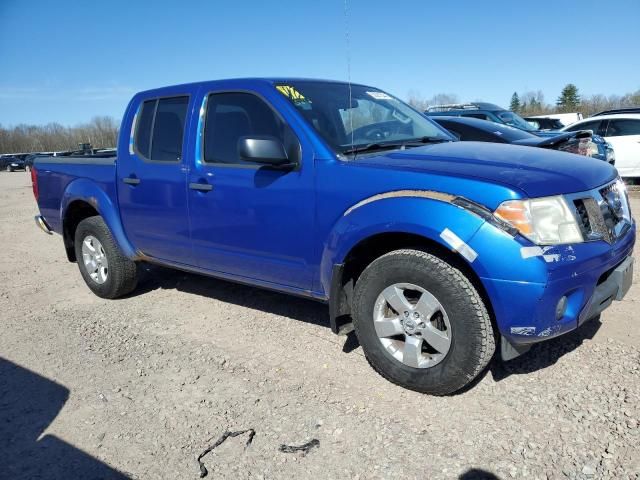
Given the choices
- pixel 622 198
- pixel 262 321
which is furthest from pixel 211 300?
pixel 622 198

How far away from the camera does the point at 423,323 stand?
118 inches

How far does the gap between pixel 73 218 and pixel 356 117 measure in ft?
10.9

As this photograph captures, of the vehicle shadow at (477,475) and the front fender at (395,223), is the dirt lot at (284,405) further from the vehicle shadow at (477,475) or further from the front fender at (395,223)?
the front fender at (395,223)

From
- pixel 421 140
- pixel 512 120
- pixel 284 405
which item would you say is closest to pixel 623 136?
pixel 512 120

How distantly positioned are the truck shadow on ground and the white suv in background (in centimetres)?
920

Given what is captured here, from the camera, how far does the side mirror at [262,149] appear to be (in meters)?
3.26

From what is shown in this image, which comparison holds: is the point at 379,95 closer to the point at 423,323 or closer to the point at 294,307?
the point at 294,307

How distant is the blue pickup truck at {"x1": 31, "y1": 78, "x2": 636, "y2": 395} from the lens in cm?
268

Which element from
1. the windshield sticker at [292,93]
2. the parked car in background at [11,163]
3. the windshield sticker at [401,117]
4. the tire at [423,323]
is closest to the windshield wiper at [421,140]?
the windshield sticker at [401,117]

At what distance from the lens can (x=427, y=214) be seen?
2.82 metres

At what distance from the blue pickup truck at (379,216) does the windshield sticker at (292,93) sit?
2 centimetres

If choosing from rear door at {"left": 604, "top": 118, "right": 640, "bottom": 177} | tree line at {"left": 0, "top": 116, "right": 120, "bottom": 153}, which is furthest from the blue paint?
tree line at {"left": 0, "top": 116, "right": 120, "bottom": 153}

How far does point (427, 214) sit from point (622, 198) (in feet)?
4.64

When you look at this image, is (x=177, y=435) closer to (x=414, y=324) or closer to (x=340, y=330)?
(x=340, y=330)
